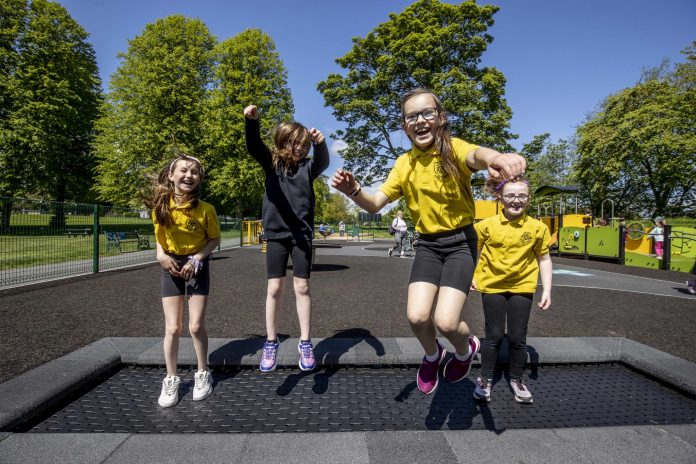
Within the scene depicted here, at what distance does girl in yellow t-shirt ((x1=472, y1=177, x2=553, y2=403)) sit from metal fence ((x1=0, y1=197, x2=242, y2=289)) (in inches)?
159

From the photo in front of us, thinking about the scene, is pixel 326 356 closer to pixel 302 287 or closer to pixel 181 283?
pixel 302 287

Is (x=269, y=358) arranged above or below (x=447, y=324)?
below

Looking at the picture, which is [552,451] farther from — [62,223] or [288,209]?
[62,223]

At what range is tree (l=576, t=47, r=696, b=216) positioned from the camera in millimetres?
26312

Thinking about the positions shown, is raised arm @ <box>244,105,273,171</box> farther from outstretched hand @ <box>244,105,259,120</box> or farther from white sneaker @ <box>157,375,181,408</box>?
white sneaker @ <box>157,375,181,408</box>

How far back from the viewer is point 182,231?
2.75 metres

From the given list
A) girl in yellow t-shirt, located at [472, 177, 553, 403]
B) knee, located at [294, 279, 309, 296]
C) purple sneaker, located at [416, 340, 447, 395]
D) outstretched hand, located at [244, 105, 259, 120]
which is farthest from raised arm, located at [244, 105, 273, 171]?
purple sneaker, located at [416, 340, 447, 395]

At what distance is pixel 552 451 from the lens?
2.01m

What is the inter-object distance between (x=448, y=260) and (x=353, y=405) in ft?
3.89

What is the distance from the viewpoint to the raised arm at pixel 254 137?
2723 mm

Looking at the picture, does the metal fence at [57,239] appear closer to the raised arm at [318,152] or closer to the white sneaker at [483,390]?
the raised arm at [318,152]

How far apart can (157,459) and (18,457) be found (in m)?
0.67

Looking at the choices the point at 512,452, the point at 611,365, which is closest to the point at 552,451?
the point at 512,452

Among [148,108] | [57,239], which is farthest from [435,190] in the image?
[148,108]
